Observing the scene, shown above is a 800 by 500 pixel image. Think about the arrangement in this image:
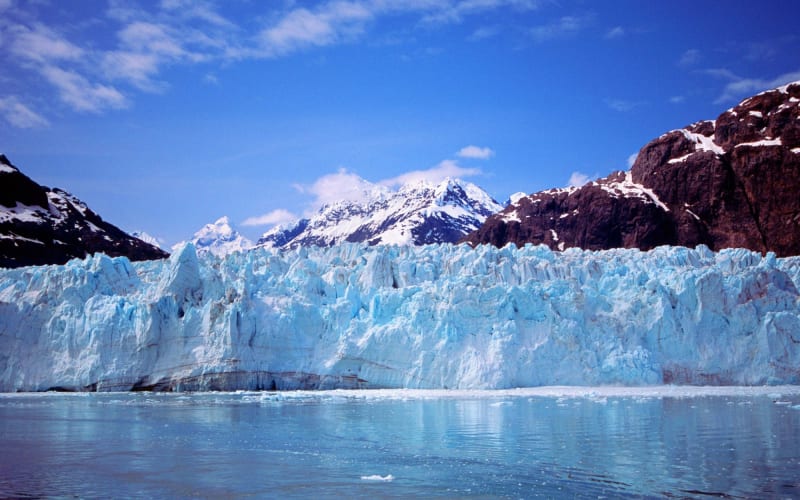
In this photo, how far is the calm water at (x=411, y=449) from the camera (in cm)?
977

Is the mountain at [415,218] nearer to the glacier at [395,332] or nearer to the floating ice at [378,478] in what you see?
the glacier at [395,332]

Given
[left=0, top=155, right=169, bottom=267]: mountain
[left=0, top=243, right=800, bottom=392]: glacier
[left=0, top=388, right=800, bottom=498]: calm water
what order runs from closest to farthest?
[left=0, top=388, right=800, bottom=498]: calm water < [left=0, top=243, right=800, bottom=392]: glacier < [left=0, top=155, right=169, bottom=267]: mountain

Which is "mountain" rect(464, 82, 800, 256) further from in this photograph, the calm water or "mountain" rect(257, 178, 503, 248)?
"mountain" rect(257, 178, 503, 248)

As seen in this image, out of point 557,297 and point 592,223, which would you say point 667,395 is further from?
point 592,223

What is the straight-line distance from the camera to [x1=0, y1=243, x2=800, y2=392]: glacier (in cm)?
2562

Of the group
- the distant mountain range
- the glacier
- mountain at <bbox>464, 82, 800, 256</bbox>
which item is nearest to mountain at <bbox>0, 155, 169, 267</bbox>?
the distant mountain range

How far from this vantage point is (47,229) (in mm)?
61000

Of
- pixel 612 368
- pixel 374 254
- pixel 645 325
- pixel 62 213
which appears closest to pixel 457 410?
pixel 612 368

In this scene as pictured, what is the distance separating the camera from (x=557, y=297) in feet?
88.8

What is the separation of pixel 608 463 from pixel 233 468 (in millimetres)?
5896

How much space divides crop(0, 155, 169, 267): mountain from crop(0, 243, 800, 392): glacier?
28003mm

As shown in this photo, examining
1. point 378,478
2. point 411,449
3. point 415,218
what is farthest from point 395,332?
point 415,218

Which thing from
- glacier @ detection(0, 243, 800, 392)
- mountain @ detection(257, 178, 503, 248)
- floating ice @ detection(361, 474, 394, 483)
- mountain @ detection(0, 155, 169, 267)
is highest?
mountain @ detection(257, 178, 503, 248)

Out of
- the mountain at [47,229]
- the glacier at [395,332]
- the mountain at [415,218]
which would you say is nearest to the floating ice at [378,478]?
the glacier at [395,332]
